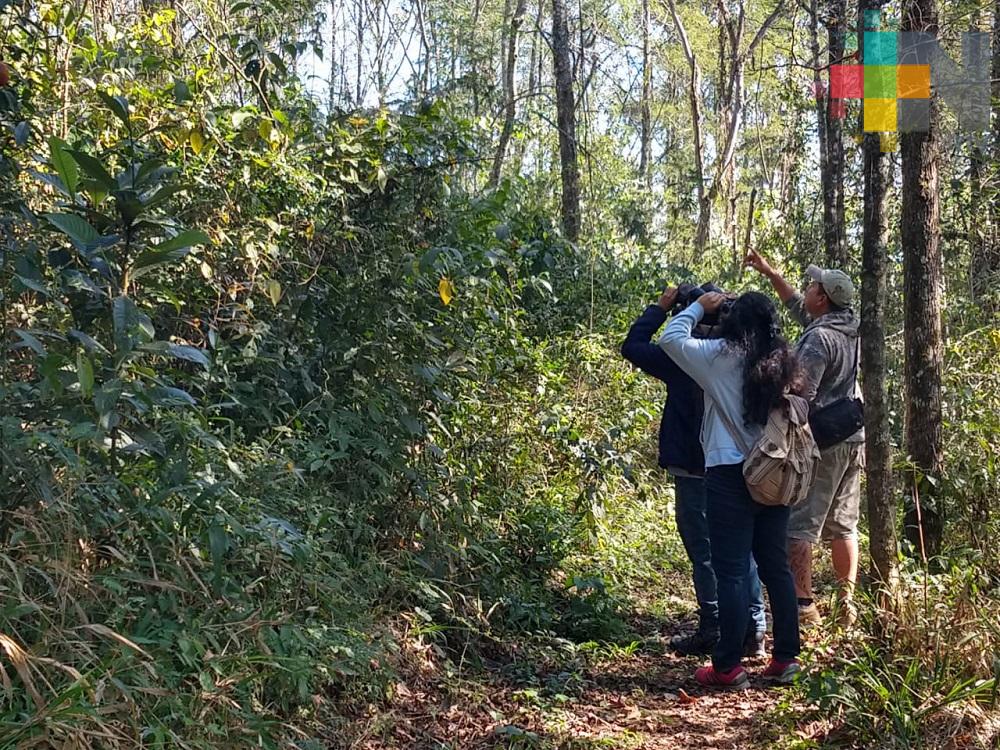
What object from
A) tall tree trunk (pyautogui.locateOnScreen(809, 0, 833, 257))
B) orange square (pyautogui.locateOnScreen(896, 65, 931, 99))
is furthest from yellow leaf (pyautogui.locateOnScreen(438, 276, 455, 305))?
tall tree trunk (pyautogui.locateOnScreen(809, 0, 833, 257))

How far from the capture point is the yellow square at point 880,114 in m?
5.46

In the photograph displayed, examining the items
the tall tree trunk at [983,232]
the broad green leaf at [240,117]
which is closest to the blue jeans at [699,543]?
the broad green leaf at [240,117]

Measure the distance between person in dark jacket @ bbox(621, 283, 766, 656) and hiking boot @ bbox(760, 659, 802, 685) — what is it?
0.39 meters

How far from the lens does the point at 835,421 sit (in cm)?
504

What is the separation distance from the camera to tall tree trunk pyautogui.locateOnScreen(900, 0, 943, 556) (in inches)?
192

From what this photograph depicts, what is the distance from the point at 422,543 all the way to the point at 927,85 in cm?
356

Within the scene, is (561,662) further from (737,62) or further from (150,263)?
(737,62)

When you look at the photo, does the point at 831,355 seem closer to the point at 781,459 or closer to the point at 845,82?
the point at 781,459

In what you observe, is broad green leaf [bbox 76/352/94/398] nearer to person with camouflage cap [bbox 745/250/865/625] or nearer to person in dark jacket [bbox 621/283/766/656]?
person in dark jacket [bbox 621/283/766/656]

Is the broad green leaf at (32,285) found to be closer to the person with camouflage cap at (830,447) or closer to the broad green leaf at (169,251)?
the broad green leaf at (169,251)

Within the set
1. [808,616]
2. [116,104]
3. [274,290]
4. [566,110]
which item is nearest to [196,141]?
[274,290]

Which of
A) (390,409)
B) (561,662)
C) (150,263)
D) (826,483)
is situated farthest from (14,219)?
(826,483)

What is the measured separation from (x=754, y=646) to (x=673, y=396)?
1.33m

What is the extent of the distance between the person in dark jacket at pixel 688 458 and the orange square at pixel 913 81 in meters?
1.57
